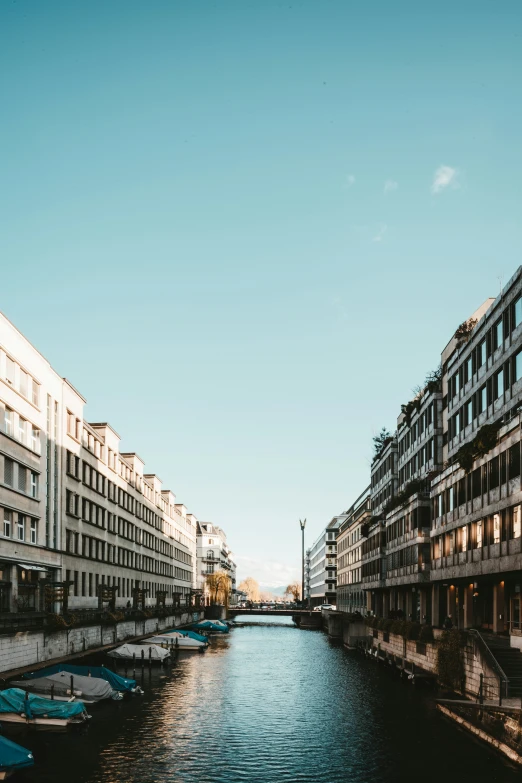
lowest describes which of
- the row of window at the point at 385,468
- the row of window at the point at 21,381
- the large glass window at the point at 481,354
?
the row of window at the point at 385,468

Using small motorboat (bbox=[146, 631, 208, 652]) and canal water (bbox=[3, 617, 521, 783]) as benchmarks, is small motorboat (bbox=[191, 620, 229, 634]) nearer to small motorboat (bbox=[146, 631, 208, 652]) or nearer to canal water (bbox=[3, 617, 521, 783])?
small motorboat (bbox=[146, 631, 208, 652])

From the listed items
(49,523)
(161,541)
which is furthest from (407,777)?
(161,541)

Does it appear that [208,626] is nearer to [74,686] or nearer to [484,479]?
[74,686]

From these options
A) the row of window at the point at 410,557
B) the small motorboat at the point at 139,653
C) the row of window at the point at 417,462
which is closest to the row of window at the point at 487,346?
the row of window at the point at 417,462

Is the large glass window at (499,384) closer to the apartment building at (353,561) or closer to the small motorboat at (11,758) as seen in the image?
the small motorboat at (11,758)

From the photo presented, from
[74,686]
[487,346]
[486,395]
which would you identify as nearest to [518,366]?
[487,346]

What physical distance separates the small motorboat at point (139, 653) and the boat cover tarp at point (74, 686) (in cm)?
2095

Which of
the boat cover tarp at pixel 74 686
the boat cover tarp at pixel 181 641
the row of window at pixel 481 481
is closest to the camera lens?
the boat cover tarp at pixel 74 686

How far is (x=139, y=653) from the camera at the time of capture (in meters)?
73.0

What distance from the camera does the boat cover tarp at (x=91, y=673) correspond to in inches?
1850

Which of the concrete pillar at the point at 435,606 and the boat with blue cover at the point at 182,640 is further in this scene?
the boat with blue cover at the point at 182,640

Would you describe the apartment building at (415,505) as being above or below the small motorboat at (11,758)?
above

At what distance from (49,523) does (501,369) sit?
35977 millimetres

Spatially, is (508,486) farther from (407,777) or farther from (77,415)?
(77,415)
